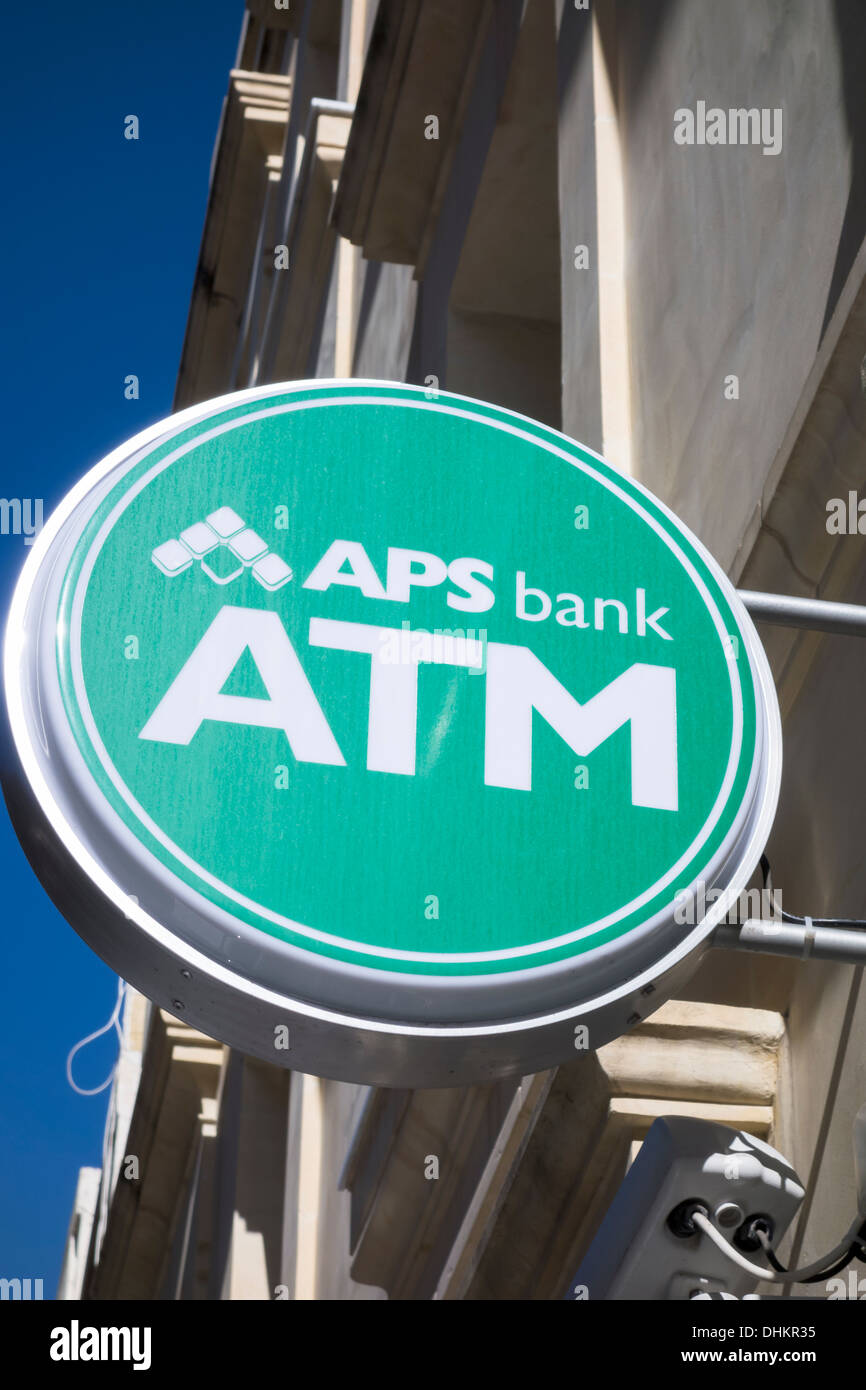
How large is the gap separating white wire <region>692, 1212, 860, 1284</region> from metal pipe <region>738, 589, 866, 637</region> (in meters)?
1.18

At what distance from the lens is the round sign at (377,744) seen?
3.13 metres

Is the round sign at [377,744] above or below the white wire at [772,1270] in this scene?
above

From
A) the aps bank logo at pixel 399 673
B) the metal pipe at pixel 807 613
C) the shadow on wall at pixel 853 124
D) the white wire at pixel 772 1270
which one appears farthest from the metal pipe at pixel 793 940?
the shadow on wall at pixel 853 124

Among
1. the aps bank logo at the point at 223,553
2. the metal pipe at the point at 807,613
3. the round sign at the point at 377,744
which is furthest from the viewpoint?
the metal pipe at the point at 807,613

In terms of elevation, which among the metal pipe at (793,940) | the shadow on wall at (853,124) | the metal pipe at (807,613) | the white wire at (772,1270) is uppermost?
the shadow on wall at (853,124)

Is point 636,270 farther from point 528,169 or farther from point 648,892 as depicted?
point 648,892

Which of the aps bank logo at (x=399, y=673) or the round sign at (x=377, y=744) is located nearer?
the round sign at (x=377, y=744)

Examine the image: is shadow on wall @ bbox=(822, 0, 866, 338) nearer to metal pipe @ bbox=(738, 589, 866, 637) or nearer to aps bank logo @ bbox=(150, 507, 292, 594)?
metal pipe @ bbox=(738, 589, 866, 637)

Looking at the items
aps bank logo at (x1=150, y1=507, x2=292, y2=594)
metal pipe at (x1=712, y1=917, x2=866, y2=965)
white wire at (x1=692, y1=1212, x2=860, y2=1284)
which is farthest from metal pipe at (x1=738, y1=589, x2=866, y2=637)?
white wire at (x1=692, y1=1212, x2=860, y2=1284)

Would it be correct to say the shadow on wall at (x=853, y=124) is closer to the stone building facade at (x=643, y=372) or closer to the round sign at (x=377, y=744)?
the stone building facade at (x=643, y=372)

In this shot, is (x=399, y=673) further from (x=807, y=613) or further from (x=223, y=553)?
(x=807, y=613)

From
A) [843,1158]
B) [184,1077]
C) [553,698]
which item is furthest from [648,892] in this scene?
[184,1077]

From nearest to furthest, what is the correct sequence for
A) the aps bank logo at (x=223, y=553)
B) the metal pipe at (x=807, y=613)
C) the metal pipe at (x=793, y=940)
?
the metal pipe at (x=793, y=940) < the aps bank logo at (x=223, y=553) < the metal pipe at (x=807, y=613)

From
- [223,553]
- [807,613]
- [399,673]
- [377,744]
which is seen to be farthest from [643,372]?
[377,744]
